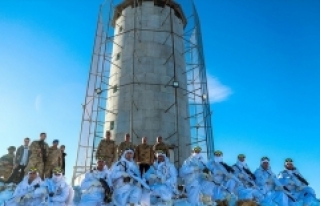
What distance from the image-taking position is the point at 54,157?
13203mm

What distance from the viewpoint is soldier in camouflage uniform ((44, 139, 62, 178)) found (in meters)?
13.1

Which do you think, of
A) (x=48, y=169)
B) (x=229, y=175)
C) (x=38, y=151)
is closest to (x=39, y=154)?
(x=38, y=151)

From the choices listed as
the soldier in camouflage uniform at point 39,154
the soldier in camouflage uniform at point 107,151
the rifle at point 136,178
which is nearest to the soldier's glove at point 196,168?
the rifle at point 136,178

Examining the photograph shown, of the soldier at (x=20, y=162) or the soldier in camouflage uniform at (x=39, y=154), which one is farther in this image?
the soldier in camouflage uniform at (x=39, y=154)

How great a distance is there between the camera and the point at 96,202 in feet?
31.6

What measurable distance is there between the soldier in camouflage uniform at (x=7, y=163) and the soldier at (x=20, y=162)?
0.20 meters

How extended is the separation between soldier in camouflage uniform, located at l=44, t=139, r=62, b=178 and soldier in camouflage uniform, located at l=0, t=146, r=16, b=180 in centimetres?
125

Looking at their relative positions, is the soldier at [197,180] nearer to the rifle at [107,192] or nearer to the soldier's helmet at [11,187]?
the rifle at [107,192]

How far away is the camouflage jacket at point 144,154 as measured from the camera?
13.7 m

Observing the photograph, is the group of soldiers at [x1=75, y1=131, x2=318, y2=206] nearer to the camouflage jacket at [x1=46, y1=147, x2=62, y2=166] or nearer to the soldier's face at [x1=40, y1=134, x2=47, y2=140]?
the camouflage jacket at [x1=46, y1=147, x2=62, y2=166]

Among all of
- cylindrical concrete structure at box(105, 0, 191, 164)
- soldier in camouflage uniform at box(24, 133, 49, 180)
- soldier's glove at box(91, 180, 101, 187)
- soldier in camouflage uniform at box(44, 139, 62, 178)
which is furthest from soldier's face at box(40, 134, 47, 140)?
cylindrical concrete structure at box(105, 0, 191, 164)

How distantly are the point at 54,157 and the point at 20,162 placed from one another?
1.23 m

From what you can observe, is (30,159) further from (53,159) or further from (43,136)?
(43,136)

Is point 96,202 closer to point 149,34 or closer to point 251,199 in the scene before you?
point 251,199
